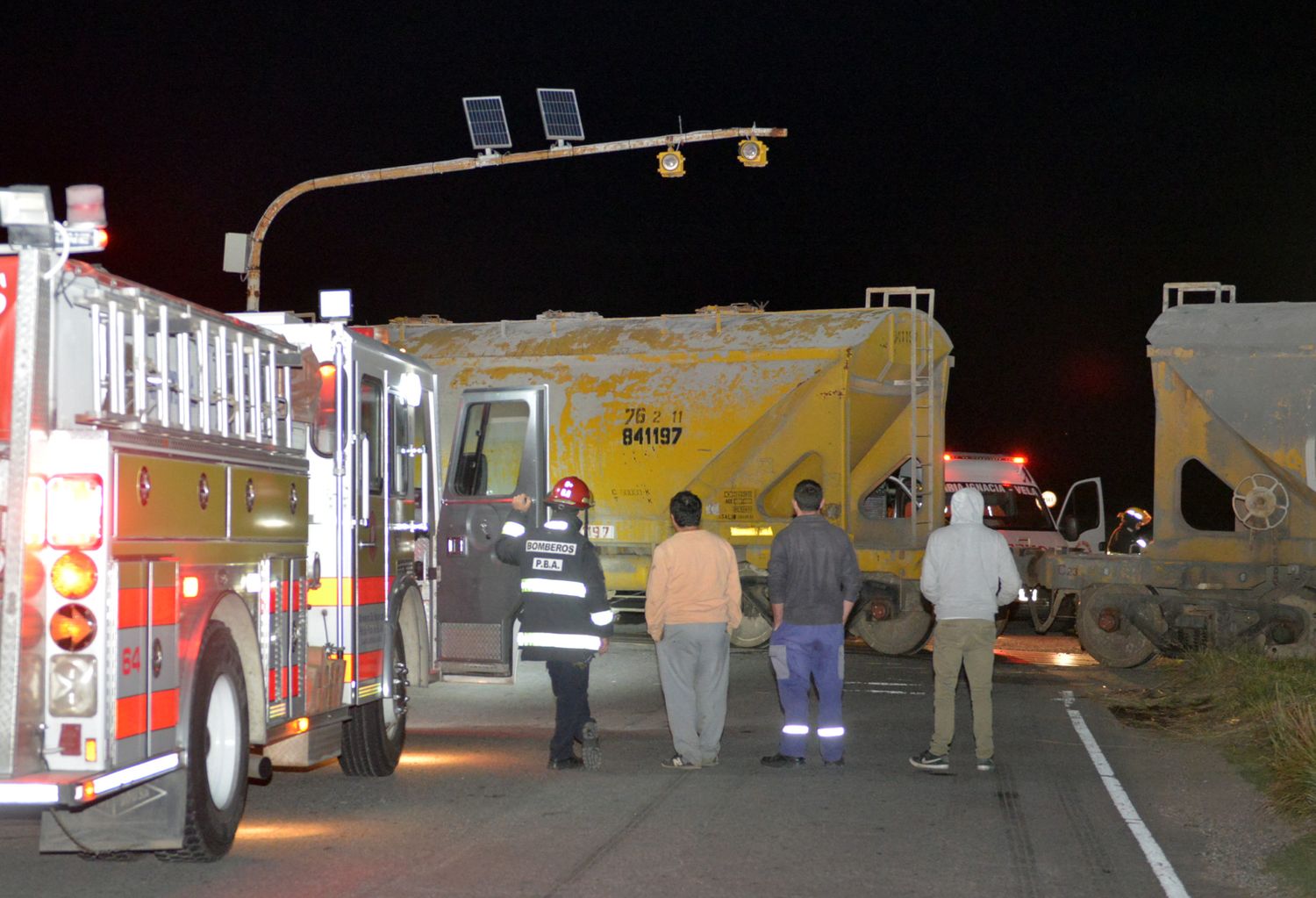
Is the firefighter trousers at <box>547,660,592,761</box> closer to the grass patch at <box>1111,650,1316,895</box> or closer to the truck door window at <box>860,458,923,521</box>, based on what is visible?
the grass patch at <box>1111,650,1316,895</box>

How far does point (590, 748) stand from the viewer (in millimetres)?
9602

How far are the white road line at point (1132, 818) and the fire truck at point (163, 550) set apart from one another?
13.8 feet

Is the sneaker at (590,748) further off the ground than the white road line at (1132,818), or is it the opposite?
the sneaker at (590,748)

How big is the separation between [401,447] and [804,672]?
9.68 ft

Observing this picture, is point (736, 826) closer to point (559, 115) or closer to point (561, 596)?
point (561, 596)

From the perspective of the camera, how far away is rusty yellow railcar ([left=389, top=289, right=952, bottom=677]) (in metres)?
17.4

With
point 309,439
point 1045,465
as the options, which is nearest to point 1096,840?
point 309,439

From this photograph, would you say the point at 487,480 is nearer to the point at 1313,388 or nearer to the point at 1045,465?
the point at 1313,388

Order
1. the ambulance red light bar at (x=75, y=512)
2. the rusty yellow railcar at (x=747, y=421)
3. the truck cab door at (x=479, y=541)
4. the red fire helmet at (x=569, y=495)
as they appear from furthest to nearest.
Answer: the rusty yellow railcar at (x=747, y=421)
the truck cab door at (x=479, y=541)
the red fire helmet at (x=569, y=495)
the ambulance red light bar at (x=75, y=512)

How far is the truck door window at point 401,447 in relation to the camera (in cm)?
948

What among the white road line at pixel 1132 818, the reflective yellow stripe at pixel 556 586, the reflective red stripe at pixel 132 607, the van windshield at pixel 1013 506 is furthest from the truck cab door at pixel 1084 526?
the reflective red stripe at pixel 132 607

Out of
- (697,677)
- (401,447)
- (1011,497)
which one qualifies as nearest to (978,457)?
(1011,497)

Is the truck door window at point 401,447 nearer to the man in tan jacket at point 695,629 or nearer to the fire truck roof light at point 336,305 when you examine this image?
the fire truck roof light at point 336,305

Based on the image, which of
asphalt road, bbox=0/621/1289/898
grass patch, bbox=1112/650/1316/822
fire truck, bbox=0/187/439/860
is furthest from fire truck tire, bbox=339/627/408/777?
grass patch, bbox=1112/650/1316/822
